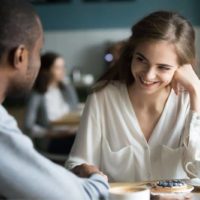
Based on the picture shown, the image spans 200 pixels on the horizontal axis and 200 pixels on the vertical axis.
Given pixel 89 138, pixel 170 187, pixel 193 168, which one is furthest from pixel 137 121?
pixel 170 187

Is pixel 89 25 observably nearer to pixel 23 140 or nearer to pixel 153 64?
pixel 153 64

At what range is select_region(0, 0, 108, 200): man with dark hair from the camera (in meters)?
1.15

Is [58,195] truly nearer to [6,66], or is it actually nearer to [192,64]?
[6,66]

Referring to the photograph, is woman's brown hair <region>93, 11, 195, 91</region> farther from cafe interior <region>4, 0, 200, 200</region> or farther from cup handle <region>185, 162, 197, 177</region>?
cafe interior <region>4, 0, 200, 200</region>

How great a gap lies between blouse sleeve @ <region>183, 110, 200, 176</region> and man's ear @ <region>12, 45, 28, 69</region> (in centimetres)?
88

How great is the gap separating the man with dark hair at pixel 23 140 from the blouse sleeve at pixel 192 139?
64cm

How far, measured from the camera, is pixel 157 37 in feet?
6.33

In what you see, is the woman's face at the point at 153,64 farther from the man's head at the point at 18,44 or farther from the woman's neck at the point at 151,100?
the man's head at the point at 18,44

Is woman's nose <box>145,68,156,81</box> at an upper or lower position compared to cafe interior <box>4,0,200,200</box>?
upper

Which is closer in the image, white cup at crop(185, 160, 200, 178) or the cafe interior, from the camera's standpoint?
white cup at crop(185, 160, 200, 178)

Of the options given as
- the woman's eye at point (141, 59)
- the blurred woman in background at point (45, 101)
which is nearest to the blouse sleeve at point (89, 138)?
the woman's eye at point (141, 59)

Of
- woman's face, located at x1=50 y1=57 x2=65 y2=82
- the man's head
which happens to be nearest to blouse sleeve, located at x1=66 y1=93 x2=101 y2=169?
the man's head

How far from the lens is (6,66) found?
1.22 m

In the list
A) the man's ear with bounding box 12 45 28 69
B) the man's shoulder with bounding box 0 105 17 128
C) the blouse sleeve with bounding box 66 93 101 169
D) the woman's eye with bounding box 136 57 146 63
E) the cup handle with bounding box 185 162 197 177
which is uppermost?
the man's ear with bounding box 12 45 28 69
